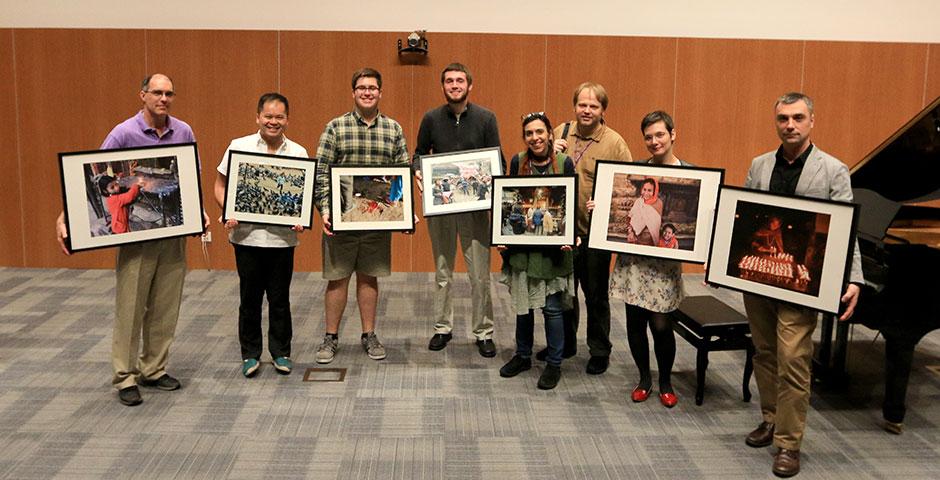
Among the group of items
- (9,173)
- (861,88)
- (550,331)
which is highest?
(861,88)

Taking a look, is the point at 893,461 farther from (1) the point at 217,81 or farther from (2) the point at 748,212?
(1) the point at 217,81

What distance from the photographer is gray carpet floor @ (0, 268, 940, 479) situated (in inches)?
128

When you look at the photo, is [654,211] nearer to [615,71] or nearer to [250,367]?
[250,367]

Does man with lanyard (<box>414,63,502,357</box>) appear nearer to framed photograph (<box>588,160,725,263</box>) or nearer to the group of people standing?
the group of people standing

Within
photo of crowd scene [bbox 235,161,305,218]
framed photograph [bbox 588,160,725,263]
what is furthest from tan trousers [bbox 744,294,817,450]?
photo of crowd scene [bbox 235,161,305,218]

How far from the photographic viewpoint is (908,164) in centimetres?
388

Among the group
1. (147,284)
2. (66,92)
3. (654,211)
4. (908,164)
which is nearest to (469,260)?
(654,211)

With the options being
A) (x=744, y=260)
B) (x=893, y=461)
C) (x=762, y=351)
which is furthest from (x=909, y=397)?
(x=744, y=260)

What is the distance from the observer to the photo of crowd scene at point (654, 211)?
3.64 m

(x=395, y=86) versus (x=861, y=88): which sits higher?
(x=861, y=88)

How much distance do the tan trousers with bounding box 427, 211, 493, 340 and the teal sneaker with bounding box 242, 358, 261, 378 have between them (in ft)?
3.80

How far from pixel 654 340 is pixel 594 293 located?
50 cm

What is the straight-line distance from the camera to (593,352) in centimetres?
443

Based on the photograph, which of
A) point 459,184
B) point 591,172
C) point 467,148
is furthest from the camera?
point 467,148
